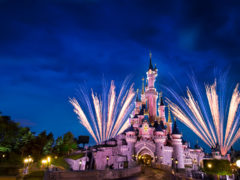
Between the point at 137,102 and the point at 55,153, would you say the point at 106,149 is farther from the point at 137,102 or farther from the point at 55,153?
the point at 137,102

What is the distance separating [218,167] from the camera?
3222cm

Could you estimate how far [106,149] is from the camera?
5122cm

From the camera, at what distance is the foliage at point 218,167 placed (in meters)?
31.9

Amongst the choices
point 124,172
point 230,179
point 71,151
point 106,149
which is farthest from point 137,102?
point 124,172

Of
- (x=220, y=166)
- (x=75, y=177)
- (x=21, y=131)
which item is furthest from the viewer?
(x=21, y=131)

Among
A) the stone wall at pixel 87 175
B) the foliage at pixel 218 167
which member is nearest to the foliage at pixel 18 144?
the stone wall at pixel 87 175

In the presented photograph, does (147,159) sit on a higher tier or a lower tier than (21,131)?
lower

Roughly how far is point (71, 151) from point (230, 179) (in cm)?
4630

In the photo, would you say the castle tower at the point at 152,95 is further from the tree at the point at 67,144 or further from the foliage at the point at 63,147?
the foliage at the point at 63,147

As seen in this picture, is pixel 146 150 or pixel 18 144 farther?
pixel 146 150

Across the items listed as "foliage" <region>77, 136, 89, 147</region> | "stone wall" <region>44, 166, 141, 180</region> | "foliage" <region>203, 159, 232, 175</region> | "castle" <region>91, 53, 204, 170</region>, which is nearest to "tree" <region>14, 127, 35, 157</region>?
"castle" <region>91, 53, 204, 170</region>

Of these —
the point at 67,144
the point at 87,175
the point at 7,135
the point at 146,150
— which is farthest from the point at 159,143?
the point at 7,135

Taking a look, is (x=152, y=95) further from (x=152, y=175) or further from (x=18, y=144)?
(x=18, y=144)

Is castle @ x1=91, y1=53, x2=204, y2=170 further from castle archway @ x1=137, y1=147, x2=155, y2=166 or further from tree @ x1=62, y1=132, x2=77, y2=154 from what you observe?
tree @ x1=62, y1=132, x2=77, y2=154
